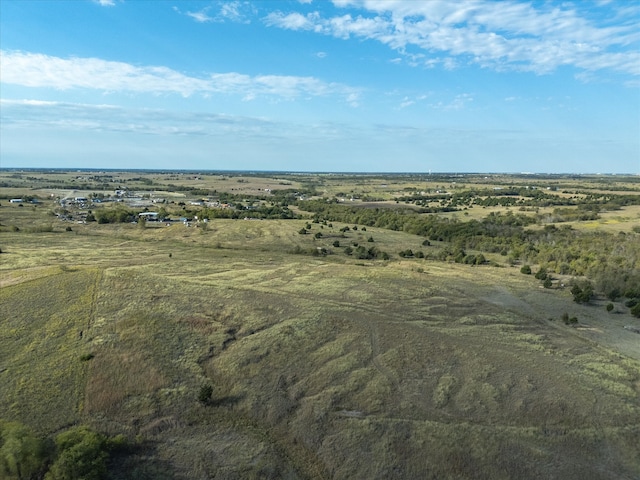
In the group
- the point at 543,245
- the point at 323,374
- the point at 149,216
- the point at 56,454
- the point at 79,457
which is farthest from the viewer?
the point at 149,216

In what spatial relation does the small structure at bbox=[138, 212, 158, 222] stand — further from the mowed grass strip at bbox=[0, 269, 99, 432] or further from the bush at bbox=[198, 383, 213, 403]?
the bush at bbox=[198, 383, 213, 403]

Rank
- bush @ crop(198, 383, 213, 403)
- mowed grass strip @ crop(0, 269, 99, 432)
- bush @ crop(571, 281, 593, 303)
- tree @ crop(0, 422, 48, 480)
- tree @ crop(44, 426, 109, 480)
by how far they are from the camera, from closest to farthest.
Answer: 1. tree @ crop(44, 426, 109, 480)
2. tree @ crop(0, 422, 48, 480)
3. mowed grass strip @ crop(0, 269, 99, 432)
4. bush @ crop(198, 383, 213, 403)
5. bush @ crop(571, 281, 593, 303)

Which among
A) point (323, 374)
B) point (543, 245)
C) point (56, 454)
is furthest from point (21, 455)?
point (543, 245)

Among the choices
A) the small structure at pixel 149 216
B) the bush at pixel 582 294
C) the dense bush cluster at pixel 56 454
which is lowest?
the dense bush cluster at pixel 56 454

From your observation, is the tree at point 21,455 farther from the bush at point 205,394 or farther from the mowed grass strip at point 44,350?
the bush at point 205,394

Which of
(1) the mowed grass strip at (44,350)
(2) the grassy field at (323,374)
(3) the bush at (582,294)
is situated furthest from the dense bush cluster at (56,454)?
(3) the bush at (582,294)

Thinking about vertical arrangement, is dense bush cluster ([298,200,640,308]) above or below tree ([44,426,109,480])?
above

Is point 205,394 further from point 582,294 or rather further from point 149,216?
point 149,216

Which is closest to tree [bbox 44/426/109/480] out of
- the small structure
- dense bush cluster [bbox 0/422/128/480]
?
dense bush cluster [bbox 0/422/128/480]
